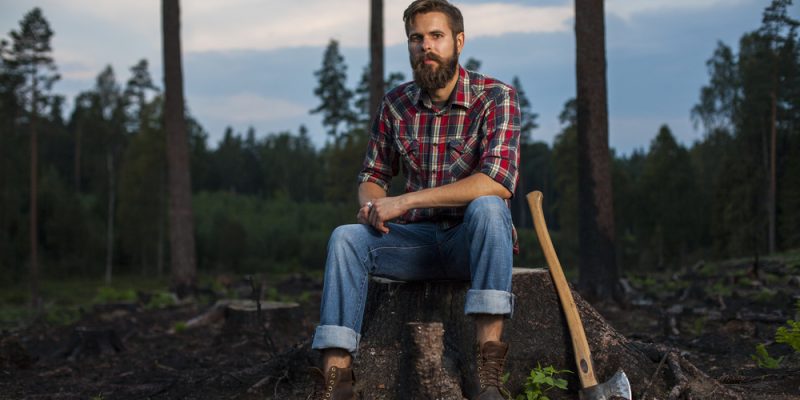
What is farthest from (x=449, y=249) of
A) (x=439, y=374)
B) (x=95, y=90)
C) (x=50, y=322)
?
(x=95, y=90)

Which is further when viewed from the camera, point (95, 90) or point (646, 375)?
point (95, 90)

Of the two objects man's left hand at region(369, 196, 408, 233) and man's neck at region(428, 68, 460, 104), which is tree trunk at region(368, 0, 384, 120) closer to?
man's neck at region(428, 68, 460, 104)

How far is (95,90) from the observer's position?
240 feet

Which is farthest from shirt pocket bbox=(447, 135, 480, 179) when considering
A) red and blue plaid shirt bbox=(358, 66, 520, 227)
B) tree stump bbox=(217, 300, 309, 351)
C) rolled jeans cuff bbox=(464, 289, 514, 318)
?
tree stump bbox=(217, 300, 309, 351)

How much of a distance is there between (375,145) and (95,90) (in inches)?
2946

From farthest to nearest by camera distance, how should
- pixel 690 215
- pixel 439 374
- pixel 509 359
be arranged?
pixel 690 215, pixel 509 359, pixel 439 374

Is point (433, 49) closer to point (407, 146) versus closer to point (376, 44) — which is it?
point (407, 146)

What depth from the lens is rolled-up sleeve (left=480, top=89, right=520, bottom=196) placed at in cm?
397

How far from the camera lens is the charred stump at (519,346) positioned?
4.29m

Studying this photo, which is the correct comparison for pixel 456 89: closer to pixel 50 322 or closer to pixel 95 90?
pixel 50 322

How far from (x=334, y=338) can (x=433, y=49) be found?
157 centimetres

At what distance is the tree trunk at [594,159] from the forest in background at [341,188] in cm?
1086

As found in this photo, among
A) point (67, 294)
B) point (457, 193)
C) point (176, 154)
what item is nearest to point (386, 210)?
point (457, 193)

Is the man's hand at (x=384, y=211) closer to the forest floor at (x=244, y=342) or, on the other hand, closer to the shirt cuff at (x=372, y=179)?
the shirt cuff at (x=372, y=179)
